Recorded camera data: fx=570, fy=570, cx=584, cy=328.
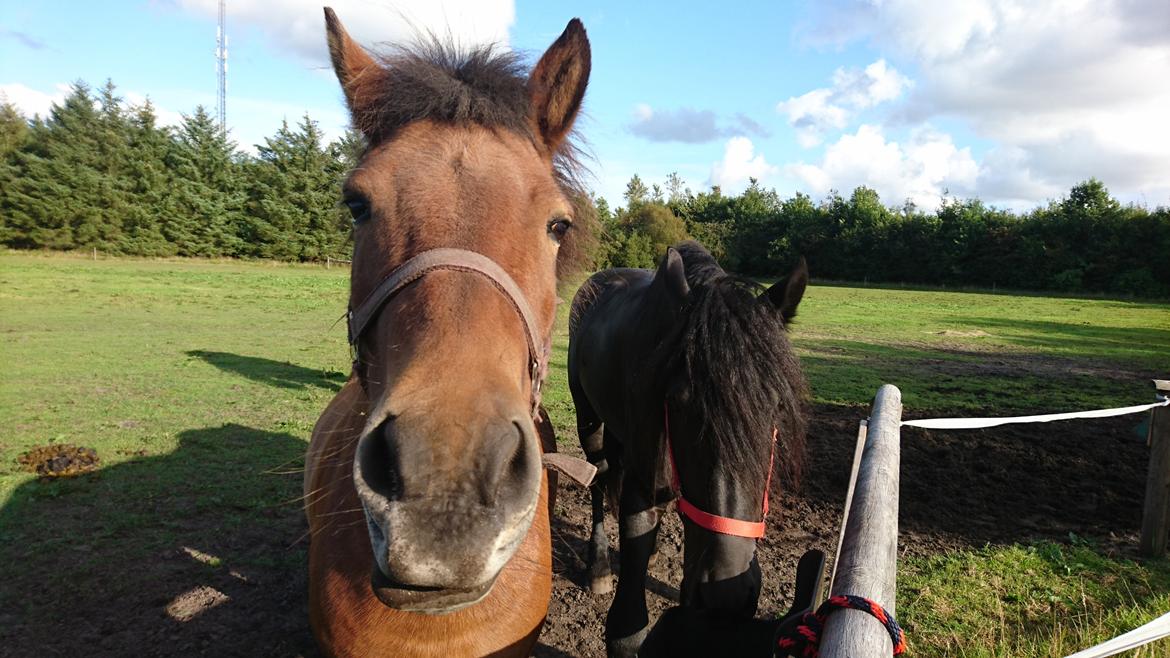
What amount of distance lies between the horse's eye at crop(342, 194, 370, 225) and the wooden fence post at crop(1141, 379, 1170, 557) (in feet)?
20.2

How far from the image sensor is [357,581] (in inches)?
84.0

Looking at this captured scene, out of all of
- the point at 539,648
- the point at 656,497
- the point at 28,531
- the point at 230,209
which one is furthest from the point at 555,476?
the point at 230,209

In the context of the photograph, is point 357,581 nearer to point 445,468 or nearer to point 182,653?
point 445,468

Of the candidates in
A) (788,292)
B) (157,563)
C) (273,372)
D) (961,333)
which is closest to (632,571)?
(788,292)

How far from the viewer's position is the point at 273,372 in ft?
35.8

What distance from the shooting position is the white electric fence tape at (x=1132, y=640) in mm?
1577

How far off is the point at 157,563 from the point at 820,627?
5059 mm

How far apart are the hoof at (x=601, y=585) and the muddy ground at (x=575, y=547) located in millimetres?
76

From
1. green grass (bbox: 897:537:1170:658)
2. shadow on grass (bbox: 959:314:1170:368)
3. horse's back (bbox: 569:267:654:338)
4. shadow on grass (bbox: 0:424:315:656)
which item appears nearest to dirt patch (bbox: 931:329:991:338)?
shadow on grass (bbox: 959:314:1170:368)

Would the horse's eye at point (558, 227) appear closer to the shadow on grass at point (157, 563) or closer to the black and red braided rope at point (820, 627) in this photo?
the black and red braided rope at point (820, 627)

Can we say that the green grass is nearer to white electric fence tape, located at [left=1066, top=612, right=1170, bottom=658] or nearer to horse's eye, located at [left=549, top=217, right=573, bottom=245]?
white electric fence tape, located at [left=1066, top=612, right=1170, bottom=658]

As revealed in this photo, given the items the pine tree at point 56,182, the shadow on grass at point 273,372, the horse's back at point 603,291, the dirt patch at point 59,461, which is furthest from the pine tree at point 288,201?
the horse's back at point 603,291

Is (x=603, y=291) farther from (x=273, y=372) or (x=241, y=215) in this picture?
(x=241, y=215)

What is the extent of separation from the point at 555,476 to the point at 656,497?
0.67 meters
